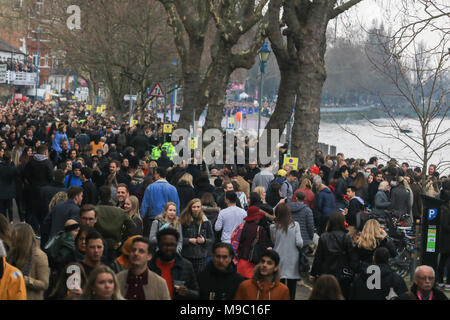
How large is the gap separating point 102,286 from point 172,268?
1392 mm

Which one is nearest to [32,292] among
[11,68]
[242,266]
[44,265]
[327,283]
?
[44,265]

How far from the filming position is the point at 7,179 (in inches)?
565

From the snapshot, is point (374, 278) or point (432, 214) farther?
point (432, 214)

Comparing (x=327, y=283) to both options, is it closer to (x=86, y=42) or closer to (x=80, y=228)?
(x=80, y=228)

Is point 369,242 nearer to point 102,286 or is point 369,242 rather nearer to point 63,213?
point 63,213

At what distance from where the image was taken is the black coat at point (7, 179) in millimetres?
14312

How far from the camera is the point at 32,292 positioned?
265 inches

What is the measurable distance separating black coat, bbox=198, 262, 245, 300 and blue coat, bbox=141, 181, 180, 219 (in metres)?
4.69

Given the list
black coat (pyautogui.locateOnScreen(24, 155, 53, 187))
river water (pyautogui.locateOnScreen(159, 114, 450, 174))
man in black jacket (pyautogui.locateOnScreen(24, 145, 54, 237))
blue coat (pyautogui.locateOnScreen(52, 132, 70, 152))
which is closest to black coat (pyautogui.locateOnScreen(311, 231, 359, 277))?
river water (pyautogui.locateOnScreen(159, 114, 450, 174))

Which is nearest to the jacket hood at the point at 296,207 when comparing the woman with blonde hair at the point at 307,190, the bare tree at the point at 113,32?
the woman with blonde hair at the point at 307,190

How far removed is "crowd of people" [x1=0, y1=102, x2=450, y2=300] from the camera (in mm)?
6566

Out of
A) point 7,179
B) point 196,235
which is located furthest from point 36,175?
point 196,235

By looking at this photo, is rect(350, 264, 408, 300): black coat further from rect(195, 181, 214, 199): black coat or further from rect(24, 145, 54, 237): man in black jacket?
rect(24, 145, 54, 237): man in black jacket

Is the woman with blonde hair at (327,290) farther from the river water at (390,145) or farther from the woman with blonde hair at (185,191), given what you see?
the woman with blonde hair at (185,191)
